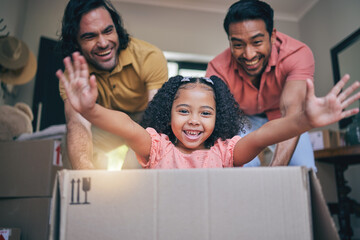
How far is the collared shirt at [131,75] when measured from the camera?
1602mm

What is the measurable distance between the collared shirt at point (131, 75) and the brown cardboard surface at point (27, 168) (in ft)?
1.24

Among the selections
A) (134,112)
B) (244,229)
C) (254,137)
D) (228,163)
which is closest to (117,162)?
(134,112)

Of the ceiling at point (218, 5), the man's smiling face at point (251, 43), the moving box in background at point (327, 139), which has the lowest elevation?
the moving box in background at point (327, 139)

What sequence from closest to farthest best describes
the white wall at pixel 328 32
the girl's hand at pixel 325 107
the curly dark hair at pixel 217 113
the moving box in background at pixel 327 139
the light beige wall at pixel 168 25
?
the girl's hand at pixel 325 107
the curly dark hair at pixel 217 113
the moving box in background at pixel 327 139
the white wall at pixel 328 32
the light beige wall at pixel 168 25

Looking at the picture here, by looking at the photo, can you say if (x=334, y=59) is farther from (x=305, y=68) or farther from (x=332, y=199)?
(x=305, y=68)

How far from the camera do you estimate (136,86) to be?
168 cm

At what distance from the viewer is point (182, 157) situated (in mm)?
1098

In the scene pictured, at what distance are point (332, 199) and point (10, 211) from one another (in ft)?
7.53

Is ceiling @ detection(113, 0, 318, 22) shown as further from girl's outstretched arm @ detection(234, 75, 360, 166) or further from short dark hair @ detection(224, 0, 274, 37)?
girl's outstretched arm @ detection(234, 75, 360, 166)

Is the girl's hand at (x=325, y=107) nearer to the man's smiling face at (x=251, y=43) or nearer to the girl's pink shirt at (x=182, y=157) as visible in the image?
the girl's pink shirt at (x=182, y=157)

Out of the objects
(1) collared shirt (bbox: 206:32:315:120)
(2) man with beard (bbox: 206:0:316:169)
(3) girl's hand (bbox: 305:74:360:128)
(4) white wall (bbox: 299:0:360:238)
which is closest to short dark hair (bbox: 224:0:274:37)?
(2) man with beard (bbox: 206:0:316:169)

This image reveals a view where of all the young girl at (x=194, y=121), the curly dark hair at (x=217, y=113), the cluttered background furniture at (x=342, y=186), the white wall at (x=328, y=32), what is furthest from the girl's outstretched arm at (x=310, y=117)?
the white wall at (x=328, y=32)

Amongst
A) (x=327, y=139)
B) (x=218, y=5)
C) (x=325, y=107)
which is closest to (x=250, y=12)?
(x=325, y=107)

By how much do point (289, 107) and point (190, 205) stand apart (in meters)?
0.94
